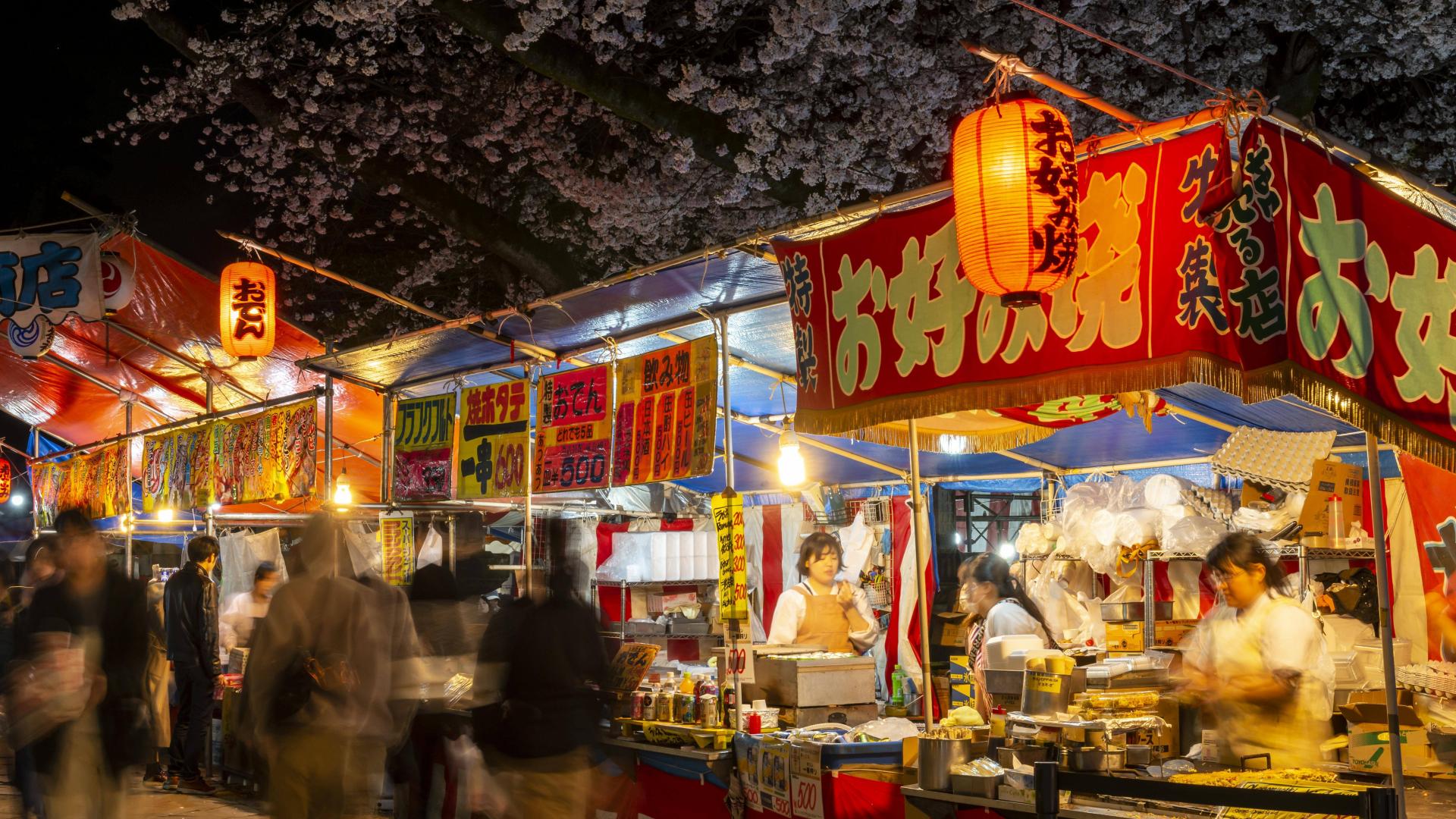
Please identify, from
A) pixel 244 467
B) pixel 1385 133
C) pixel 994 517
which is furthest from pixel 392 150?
pixel 1385 133

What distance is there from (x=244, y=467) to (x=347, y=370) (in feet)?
8.48

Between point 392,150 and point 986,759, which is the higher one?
point 392,150

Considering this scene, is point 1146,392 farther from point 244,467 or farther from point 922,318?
point 244,467

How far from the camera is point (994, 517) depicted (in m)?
14.2

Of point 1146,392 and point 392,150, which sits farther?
point 392,150

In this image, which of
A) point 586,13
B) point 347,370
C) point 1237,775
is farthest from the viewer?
point 586,13

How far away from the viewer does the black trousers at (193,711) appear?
1103cm

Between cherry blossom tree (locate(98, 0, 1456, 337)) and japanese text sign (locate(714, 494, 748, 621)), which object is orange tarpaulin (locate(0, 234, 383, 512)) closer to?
cherry blossom tree (locate(98, 0, 1456, 337))

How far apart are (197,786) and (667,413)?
6.73 m

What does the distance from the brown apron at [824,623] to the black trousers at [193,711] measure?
19.0 feet

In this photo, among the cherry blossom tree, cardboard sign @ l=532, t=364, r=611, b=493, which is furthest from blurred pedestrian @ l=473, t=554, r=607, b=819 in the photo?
the cherry blossom tree

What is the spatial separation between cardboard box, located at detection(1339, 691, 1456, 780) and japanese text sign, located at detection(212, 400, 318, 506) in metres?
9.10

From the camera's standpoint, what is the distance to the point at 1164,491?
10398 millimetres

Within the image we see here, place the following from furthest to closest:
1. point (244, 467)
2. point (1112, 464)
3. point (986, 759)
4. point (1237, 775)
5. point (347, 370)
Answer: point (244, 467) < point (1112, 464) < point (347, 370) < point (986, 759) < point (1237, 775)
